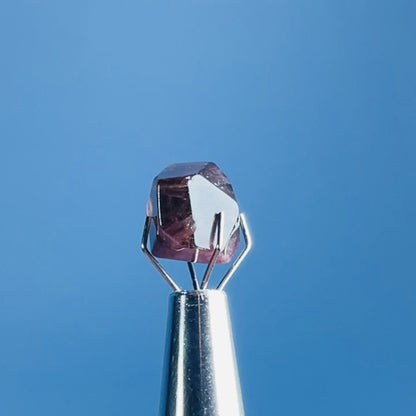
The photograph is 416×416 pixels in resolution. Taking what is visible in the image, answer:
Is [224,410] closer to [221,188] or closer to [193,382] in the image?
[193,382]

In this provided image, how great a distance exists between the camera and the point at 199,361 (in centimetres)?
50

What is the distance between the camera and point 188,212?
0.52 metres

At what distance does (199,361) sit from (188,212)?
102mm

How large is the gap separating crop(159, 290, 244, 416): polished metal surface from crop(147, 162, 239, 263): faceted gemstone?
0.11 ft

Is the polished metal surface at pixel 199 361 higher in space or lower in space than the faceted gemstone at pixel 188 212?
lower

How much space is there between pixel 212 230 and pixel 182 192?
3cm

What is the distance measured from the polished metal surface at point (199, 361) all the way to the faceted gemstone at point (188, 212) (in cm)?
3

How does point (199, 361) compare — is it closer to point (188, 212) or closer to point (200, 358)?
point (200, 358)

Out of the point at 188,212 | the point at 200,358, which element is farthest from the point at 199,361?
the point at 188,212

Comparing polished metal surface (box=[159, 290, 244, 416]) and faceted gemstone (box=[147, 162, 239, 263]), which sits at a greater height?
faceted gemstone (box=[147, 162, 239, 263])

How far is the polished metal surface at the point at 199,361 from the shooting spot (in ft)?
1.63

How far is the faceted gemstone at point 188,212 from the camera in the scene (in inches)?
20.3

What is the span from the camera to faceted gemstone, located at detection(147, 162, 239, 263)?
20.3 inches

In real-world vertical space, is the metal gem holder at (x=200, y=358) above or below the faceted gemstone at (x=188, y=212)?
below
